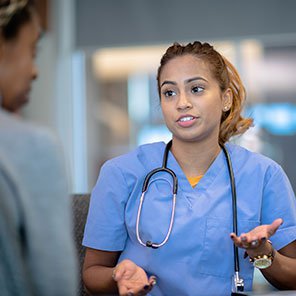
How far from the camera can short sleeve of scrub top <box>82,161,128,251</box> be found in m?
1.43

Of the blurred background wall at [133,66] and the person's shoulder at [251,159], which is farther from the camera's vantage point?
the blurred background wall at [133,66]

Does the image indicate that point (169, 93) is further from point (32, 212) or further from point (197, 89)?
point (32, 212)

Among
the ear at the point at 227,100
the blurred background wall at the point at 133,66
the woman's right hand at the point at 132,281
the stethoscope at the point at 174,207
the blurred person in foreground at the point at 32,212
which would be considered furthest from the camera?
the blurred background wall at the point at 133,66

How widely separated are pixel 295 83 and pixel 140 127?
118 cm

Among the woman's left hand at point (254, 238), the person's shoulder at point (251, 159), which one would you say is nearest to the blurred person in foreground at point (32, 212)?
the woman's left hand at point (254, 238)

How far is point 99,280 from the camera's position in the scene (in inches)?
54.2

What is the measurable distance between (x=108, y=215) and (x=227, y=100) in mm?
449

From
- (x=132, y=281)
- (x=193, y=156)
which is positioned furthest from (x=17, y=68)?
(x=193, y=156)

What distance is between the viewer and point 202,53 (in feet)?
4.96

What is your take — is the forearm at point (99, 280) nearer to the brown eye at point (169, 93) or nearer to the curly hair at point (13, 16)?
the brown eye at point (169, 93)

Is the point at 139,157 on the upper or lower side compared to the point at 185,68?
lower

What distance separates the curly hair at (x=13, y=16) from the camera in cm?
72

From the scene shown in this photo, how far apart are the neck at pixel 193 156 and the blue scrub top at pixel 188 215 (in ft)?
0.09

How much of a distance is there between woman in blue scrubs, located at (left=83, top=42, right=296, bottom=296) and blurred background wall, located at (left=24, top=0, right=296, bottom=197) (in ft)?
8.37
